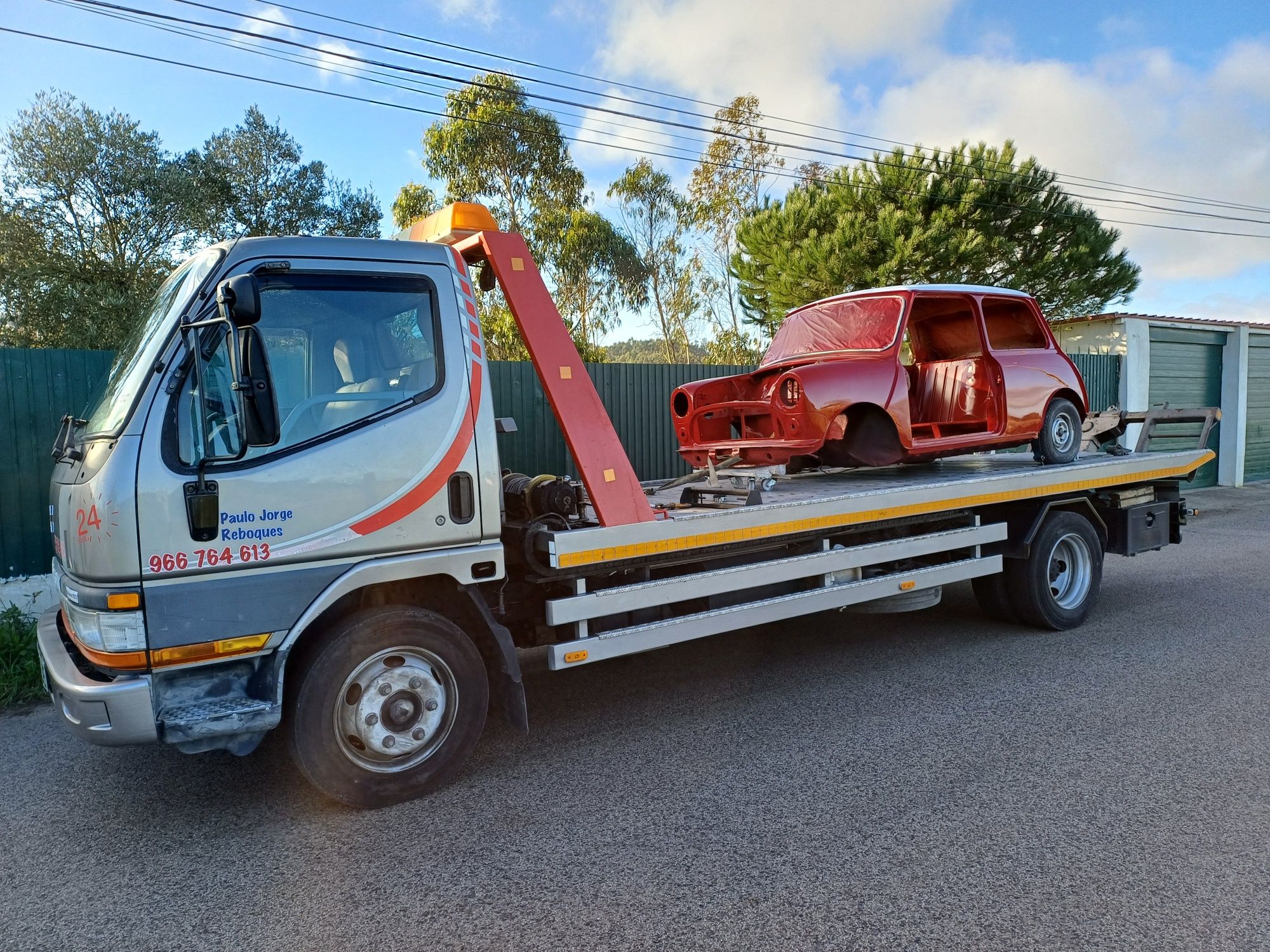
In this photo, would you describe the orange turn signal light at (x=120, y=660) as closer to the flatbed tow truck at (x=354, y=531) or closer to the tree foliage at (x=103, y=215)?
the flatbed tow truck at (x=354, y=531)

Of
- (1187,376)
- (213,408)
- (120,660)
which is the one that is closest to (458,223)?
(213,408)

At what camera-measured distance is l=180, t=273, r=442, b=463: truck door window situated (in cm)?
365

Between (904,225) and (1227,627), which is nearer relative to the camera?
(1227,627)

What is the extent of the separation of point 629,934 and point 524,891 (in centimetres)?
49

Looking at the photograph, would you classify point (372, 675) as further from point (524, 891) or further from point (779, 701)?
point (779, 701)

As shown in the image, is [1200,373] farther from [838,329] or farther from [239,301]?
[239,301]

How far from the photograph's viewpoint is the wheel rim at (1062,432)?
7.25 m

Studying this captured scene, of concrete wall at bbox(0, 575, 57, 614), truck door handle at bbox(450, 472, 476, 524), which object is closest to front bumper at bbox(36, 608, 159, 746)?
truck door handle at bbox(450, 472, 476, 524)

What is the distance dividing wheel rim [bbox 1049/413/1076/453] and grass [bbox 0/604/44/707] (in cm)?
801

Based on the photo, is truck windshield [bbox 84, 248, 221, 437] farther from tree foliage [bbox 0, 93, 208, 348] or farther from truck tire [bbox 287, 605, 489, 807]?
tree foliage [bbox 0, 93, 208, 348]

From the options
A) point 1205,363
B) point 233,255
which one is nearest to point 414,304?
point 233,255

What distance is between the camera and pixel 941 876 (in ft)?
10.4

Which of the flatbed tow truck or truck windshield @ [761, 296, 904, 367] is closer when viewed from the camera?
the flatbed tow truck

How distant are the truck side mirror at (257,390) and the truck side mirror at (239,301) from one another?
0.06m
